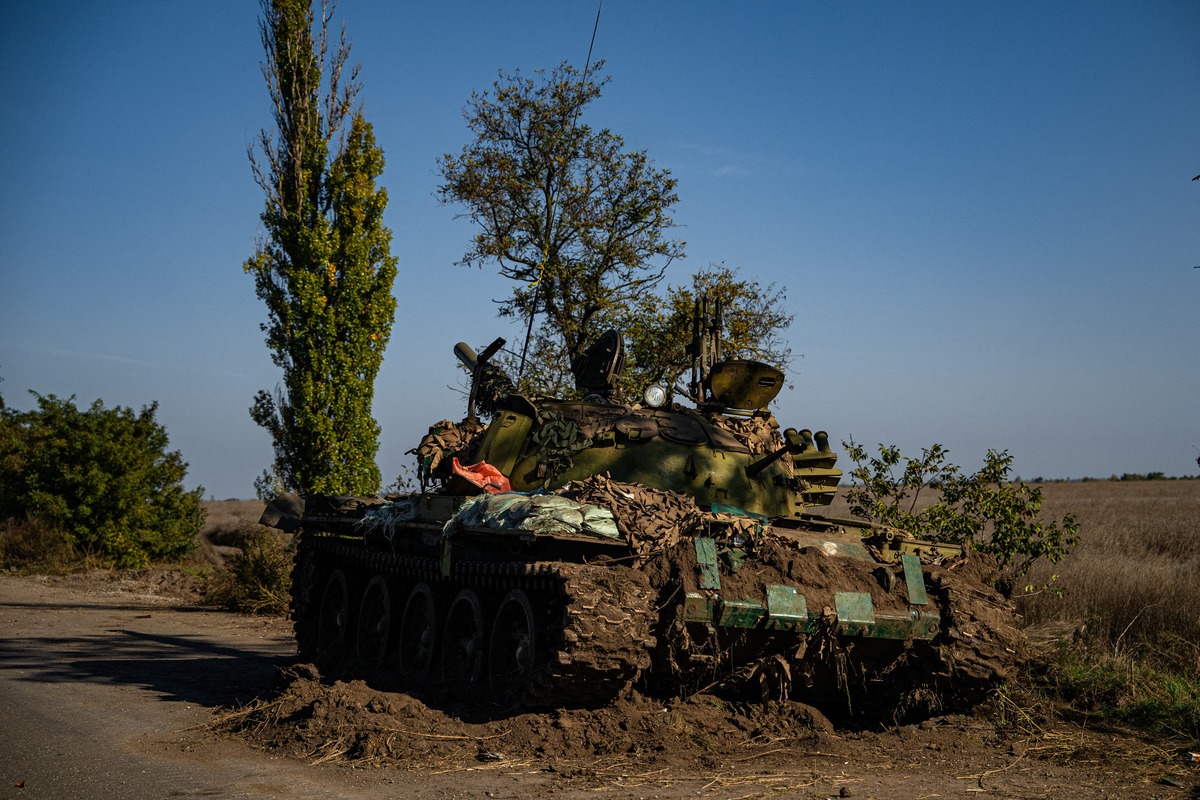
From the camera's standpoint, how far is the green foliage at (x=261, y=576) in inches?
686

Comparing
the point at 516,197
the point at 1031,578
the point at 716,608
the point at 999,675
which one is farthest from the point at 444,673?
the point at 516,197

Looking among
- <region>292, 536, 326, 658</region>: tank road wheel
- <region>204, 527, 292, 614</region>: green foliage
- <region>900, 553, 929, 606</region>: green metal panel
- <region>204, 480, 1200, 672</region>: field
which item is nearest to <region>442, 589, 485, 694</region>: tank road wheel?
<region>900, 553, 929, 606</region>: green metal panel

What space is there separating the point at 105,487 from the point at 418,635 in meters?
14.6

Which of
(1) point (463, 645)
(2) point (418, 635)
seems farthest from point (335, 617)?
(1) point (463, 645)

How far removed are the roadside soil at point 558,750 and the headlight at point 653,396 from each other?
3.00 m

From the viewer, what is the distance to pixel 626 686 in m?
7.05

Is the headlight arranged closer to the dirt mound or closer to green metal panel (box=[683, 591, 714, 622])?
the dirt mound

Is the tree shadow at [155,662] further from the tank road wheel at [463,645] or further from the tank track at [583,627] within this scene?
the tank track at [583,627]

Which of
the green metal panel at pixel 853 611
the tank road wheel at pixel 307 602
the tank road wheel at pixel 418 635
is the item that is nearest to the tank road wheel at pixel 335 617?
the tank road wheel at pixel 307 602

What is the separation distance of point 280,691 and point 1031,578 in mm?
8826

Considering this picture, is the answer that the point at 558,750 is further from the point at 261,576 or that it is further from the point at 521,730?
the point at 261,576

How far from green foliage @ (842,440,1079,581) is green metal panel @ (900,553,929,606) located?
11.0 feet

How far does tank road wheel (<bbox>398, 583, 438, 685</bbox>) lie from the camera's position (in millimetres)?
9141

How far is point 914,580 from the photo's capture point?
776cm
